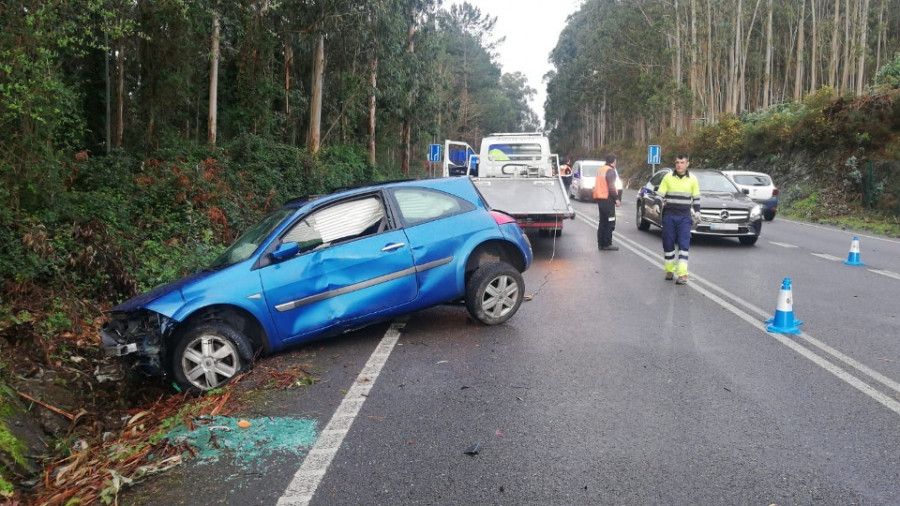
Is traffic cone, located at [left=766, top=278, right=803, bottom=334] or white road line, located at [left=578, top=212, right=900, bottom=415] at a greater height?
traffic cone, located at [left=766, top=278, right=803, bottom=334]

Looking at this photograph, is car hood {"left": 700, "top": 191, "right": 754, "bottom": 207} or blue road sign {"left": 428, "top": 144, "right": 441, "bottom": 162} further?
blue road sign {"left": 428, "top": 144, "right": 441, "bottom": 162}

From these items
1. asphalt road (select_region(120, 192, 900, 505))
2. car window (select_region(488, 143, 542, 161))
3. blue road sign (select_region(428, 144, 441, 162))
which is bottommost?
asphalt road (select_region(120, 192, 900, 505))

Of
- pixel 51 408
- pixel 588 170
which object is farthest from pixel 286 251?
pixel 588 170

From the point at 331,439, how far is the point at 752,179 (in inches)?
900

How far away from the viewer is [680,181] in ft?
34.1

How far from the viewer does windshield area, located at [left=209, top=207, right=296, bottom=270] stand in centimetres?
627

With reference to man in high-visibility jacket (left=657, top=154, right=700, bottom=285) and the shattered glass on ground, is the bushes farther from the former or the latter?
man in high-visibility jacket (left=657, top=154, right=700, bottom=285)

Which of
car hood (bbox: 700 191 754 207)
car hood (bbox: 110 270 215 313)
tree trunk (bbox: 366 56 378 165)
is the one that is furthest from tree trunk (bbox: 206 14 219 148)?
car hood (bbox: 110 270 215 313)

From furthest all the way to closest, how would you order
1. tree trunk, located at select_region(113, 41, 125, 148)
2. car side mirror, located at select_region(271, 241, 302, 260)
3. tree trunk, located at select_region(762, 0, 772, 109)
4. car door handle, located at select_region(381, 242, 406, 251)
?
1. tree trunk, located at select_region(762, 0, 772, 109)
2. tree trunk, located at select_region(113, 41, 125, 148)
3. car door handle, located at select_region(381, 242, 406, 251)
4. car side mirror, located at select_region(271, 241, 302, 260)

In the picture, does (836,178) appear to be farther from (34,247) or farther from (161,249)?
(34,247)

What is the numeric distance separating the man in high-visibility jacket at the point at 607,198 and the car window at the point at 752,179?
11.7 m

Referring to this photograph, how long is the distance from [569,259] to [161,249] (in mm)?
7082

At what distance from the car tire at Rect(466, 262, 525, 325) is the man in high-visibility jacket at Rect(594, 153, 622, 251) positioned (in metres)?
6.91

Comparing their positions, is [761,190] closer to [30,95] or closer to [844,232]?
[844,232]
